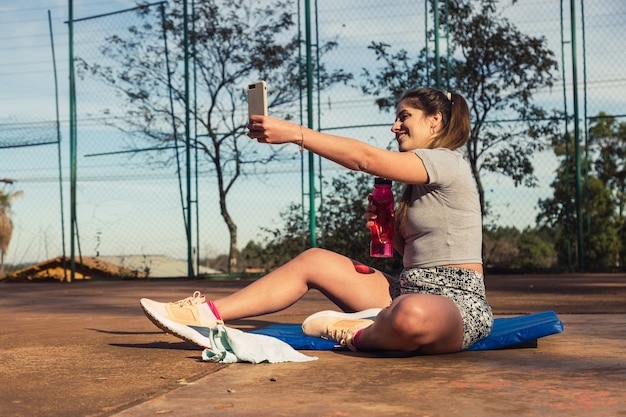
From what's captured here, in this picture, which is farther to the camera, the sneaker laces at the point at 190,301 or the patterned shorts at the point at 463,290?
the sneaker laces at the point at 190,301

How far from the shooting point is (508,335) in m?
3.34

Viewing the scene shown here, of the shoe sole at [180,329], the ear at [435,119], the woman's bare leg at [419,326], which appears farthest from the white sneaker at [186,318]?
the ear at [435,119]

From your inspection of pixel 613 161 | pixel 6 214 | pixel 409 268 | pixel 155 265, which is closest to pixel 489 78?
pixel 613 161

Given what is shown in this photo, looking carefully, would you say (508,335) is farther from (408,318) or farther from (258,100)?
(258,100)

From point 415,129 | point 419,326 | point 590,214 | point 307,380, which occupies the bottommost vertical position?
point 307,380

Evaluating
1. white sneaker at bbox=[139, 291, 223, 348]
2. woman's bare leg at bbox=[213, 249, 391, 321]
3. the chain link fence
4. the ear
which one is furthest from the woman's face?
the chain link fence

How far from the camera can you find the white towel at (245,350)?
3072 mm

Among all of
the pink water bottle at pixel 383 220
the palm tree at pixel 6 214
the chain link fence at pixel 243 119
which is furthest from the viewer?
the palm tree at pixel 6 214

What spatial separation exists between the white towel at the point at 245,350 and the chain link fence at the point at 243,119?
24.5 ft

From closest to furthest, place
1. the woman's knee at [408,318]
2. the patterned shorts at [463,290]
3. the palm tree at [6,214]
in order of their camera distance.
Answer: the woman's knee at [408,318], the patterned shorts at [463,290], the palm tree at [6,214]

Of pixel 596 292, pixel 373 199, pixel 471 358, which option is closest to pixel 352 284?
pixel 373 199

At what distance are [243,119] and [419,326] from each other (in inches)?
357

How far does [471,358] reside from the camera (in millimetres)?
3131

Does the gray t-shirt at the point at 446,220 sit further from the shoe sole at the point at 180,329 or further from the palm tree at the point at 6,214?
the palm tree at the point at 6,214
